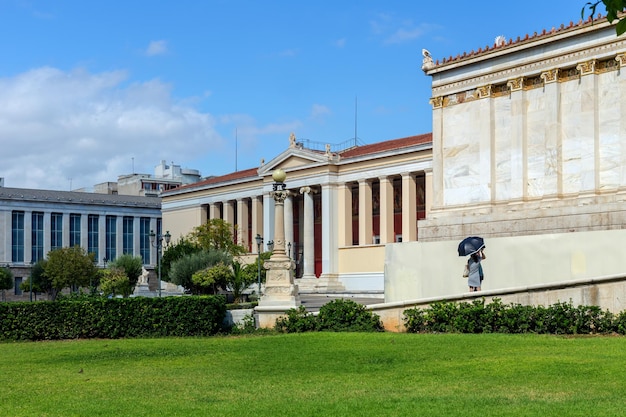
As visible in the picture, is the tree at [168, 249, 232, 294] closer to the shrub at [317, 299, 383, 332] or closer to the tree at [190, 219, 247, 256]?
the tree at [190, 219, 247, 256]

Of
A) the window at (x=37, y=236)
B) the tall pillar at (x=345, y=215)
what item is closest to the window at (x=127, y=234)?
the window at (x=37, y=236)

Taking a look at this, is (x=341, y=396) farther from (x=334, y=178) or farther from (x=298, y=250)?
(x=298, y=250)

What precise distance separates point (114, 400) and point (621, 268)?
15.2 meters

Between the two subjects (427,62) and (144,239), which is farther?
(144,239)

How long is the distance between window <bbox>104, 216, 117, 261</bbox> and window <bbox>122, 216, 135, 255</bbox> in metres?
1.18

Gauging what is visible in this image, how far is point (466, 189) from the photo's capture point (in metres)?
33.3

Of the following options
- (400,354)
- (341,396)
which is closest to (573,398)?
(341,396)

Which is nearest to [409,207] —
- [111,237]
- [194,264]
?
[194,264]

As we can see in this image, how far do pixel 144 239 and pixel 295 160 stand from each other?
144 feet

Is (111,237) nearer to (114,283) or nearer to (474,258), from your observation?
(114,283)

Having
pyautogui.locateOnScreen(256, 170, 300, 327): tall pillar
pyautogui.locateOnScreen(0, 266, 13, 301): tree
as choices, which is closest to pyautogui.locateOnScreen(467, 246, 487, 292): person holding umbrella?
pyautogui.locateOnScreen(256, 170, 300, 327): tall pillar

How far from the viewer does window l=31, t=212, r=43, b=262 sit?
100m

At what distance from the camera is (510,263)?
26078 mm

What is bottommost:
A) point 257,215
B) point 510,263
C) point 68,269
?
point 68,269
